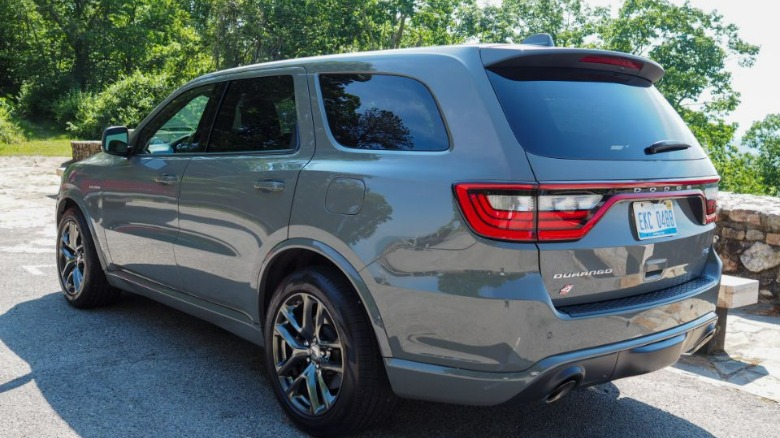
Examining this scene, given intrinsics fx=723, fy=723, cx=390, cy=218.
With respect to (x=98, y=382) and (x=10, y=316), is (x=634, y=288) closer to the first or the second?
(x=98, y=382)

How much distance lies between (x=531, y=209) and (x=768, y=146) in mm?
60106

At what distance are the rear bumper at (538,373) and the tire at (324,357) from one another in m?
0.16

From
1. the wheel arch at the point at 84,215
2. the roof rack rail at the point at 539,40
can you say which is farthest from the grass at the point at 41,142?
the roof rack rail at the point at 539,40

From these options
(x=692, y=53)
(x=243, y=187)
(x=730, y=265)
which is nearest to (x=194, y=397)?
(x=243, y=187)

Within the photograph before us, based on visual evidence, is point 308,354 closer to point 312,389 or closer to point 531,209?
point 312,389

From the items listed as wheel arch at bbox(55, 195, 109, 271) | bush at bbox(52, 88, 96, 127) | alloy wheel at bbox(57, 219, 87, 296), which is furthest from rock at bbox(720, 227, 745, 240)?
bush at bbox(52, 88, 96, 127)

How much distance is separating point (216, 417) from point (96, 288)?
2.28 m

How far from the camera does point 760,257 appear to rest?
680 centimetres

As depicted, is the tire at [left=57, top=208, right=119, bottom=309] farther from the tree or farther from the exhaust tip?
the tree

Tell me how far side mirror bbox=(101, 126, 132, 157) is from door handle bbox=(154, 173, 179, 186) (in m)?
0.55

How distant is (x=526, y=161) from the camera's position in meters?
2.68

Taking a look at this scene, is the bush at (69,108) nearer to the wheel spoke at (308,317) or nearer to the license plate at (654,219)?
the wheel spoke at (308,317)

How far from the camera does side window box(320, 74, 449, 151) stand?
119 inches

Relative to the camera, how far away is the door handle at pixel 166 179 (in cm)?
429
